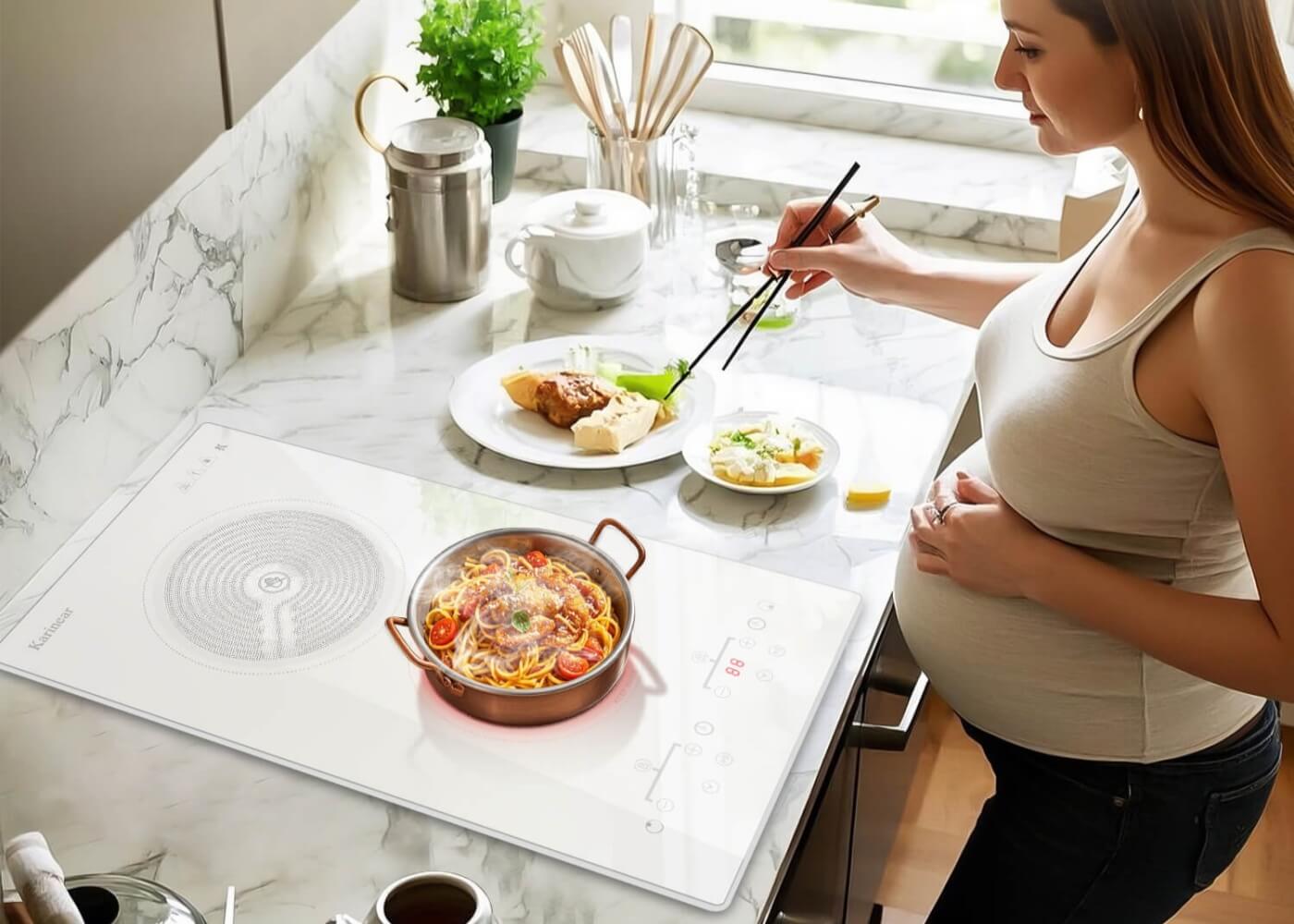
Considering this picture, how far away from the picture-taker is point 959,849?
228 cm

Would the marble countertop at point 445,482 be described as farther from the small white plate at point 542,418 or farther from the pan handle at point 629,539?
the pan handle at point 629,539

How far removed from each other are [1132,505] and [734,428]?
554 mm

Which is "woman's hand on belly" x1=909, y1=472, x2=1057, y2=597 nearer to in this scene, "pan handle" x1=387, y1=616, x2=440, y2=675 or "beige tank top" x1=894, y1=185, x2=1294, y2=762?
"beige tank top" x1=894, y1=185, x2=1294, y2=762

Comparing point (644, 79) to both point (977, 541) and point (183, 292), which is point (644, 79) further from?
point (977, 541)

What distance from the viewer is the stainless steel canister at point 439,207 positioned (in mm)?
1828

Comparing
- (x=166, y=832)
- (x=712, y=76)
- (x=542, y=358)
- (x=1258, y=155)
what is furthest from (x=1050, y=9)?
(x=712, y=76)

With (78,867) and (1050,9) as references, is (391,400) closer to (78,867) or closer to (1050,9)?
(78,867)

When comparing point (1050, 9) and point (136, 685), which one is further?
point (136, 685)

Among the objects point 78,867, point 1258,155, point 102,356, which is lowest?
point 78,867

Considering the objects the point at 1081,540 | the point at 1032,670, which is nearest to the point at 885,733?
the point at 1032,670

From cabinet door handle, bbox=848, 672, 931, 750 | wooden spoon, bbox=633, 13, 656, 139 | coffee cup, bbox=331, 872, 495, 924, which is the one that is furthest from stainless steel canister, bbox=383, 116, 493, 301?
coffee cup, bbox=331, 872, 495, 924

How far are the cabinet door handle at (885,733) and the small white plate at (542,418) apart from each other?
0.38m

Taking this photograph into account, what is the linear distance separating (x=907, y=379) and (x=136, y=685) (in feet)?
3.19

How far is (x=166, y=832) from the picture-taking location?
1.20 metres
